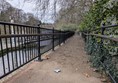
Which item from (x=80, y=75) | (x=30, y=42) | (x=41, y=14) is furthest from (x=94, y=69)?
(x=41, y=14)

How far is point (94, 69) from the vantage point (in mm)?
3715

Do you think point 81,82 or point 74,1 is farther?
point 74,1

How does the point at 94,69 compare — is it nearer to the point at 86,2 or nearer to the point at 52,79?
the point at 52,79

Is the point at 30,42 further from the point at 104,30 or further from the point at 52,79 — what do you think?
the point at 104,30

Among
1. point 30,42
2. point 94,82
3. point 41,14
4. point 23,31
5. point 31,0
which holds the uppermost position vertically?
point 31,0

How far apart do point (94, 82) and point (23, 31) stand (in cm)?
175

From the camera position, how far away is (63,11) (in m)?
7.99

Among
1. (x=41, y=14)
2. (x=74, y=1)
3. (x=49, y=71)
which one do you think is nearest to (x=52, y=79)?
(x=49, y=71)

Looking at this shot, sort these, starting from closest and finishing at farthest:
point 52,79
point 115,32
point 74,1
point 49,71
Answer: point 115,32, point 52,79, point 49,71, point 74,1

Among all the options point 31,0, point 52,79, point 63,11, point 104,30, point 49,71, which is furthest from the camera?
point 63,11

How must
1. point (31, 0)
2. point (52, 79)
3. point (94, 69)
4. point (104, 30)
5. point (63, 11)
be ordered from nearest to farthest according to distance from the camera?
1. point (52, 79)
2. point (104, 30)
3. point (94, 69)
4. point (31, 0)
5. point (63, 11)

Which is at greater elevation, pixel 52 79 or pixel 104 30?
pixel 104 30

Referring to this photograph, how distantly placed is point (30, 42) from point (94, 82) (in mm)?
1778

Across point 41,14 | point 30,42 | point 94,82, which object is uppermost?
point 41,14
